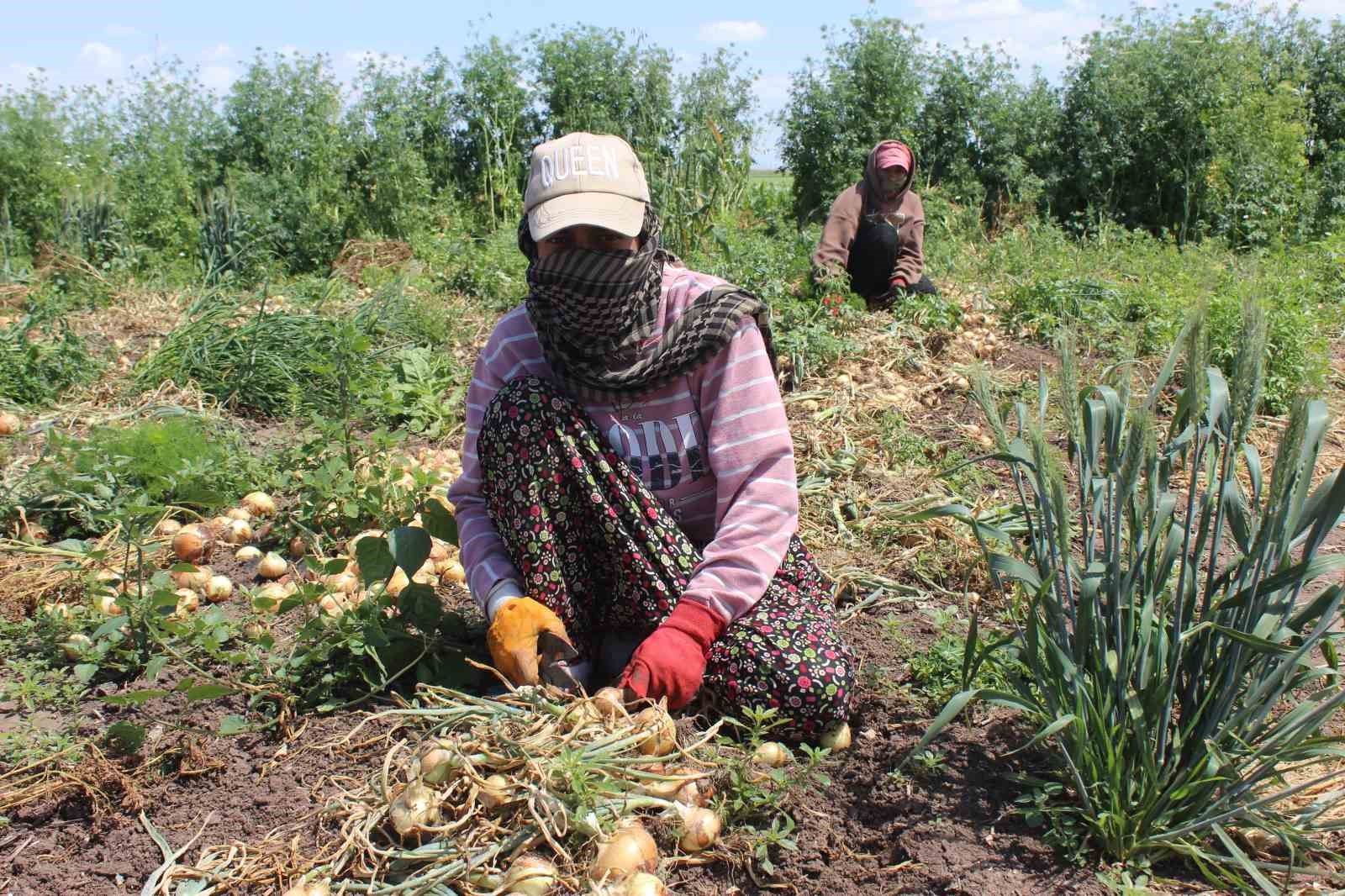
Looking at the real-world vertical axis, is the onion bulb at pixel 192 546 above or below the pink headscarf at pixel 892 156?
below

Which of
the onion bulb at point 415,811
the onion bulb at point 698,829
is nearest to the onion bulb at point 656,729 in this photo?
the onion bulb at point 698,829

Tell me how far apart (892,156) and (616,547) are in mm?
3863

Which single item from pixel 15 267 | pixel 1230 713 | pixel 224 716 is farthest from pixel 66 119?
pixel 1230 713

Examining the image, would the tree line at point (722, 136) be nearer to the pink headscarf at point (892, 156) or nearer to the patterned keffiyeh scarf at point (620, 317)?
the pink headscarf at point (892, 156)

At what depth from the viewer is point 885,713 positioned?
2.12 meters

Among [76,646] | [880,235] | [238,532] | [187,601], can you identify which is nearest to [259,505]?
[238,532]

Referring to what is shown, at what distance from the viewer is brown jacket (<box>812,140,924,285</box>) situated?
526cm

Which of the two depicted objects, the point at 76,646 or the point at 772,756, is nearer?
the point at 772,756

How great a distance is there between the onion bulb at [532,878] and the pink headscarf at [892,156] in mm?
4433

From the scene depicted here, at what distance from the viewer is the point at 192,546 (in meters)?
2.92

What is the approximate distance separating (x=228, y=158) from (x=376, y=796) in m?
8.92

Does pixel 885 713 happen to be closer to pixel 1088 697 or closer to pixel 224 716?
pixel 1088 697

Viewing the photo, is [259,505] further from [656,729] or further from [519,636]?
[656,729]

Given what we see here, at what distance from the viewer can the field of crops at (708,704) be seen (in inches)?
59.5
